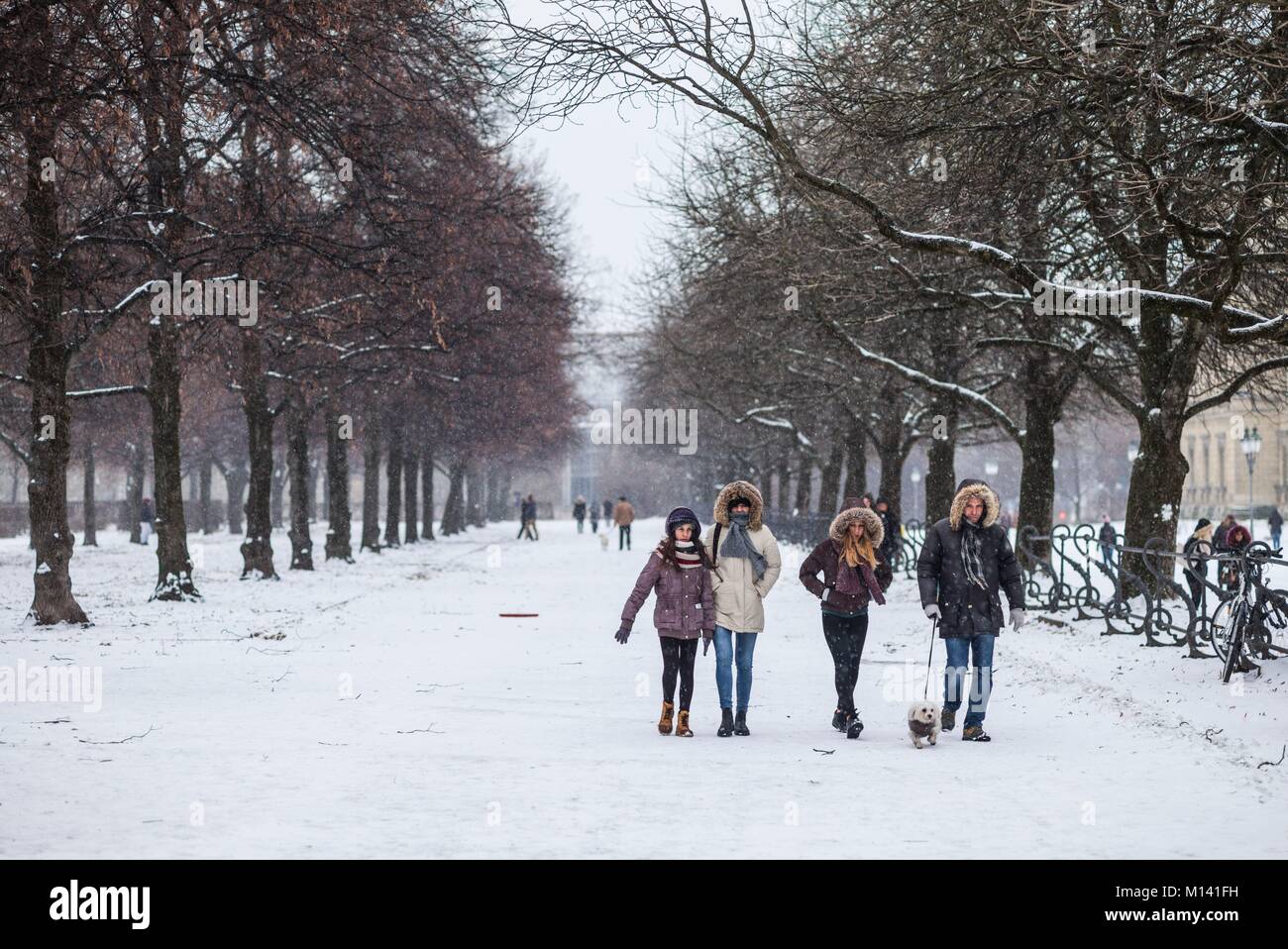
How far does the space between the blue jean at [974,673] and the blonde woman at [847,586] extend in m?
0.63

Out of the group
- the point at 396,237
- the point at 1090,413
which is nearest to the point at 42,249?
the point at 396,237

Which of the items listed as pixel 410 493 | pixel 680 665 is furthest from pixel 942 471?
pixel 410 493

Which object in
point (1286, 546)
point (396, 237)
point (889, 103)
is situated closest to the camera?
point (889, 103)

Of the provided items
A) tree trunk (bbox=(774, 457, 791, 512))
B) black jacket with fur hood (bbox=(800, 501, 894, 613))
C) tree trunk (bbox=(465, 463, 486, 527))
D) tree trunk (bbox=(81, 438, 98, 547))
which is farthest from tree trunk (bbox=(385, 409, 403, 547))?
black jacket with fur hood (bbox=(800, 501, 894, 613))

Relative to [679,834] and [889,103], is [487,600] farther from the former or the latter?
[679,834]

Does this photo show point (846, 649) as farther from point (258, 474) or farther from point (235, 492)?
point (235, 492)

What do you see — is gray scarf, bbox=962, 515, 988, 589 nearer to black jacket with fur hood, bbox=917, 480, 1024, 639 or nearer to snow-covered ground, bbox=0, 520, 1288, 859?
black jacket with fur hood, bbox=917, 480, 1024, 639

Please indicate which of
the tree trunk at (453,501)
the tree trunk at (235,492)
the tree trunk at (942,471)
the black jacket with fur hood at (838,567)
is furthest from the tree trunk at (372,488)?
the black jacket with fur hood at (838,567)

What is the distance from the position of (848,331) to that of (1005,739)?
57.8 feet

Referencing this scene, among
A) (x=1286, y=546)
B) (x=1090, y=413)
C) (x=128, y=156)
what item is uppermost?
(x=128, y=156)

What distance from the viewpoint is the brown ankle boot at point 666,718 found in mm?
10695

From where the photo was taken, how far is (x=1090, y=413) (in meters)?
35.2

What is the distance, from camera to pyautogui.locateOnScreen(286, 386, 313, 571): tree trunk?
3222cm

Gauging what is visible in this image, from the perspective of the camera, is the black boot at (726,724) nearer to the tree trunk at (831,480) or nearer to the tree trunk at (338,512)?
the tree trunk at (338,512)
